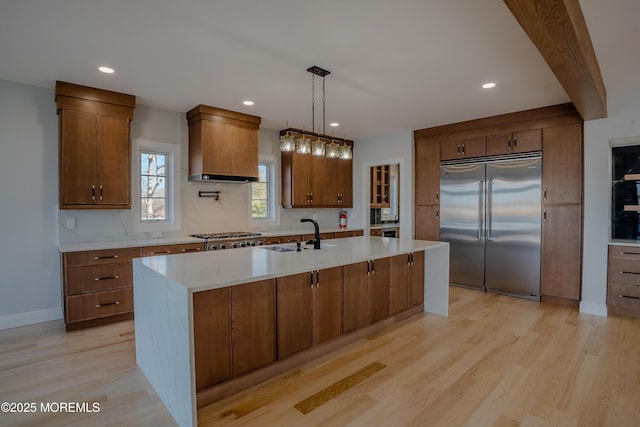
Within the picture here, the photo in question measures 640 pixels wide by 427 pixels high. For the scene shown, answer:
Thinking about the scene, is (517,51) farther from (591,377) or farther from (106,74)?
(106,74)

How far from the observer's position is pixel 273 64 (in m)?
3.05

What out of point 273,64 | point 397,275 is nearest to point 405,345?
point 397,275

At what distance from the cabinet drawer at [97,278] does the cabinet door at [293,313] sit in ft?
7.07

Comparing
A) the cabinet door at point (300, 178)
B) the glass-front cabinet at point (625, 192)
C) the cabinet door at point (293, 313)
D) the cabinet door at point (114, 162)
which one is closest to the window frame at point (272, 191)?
the cabinet door at point (300, 178)

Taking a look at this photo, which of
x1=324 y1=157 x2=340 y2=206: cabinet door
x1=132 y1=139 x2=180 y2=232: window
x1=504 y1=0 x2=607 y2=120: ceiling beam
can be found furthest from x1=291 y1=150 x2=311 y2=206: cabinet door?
x1=504 y1=0 x2=607 y2=120: ceiling beam

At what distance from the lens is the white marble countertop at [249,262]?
2010mm

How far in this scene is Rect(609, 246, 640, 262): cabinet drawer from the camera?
3728mm

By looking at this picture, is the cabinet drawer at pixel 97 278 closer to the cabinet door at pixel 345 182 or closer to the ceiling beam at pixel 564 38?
the cabinet door at pixel 345 182

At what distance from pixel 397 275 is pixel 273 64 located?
94.3 inches

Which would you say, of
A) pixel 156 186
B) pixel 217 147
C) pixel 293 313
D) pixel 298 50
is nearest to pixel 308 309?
pixel 293 313

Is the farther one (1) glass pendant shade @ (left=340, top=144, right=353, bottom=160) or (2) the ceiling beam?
(1) glass pendant shade @ (left=340, top=144, right=353, bottom=160)

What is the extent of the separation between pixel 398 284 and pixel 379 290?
34 centimetres

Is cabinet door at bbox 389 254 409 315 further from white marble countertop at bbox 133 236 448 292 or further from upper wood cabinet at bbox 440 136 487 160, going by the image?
upper wood cabinet at bbox 440 136 487 160

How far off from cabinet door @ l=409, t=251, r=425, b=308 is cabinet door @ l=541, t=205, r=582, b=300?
1.77 metres
